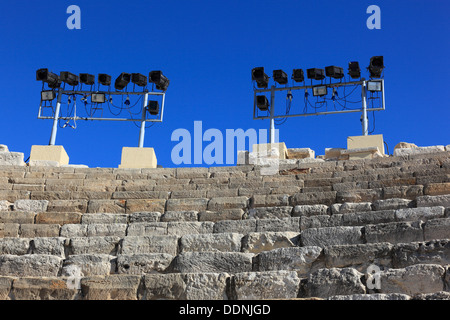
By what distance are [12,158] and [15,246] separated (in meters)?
4.38

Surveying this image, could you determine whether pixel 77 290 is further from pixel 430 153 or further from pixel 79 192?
pixel 430 153

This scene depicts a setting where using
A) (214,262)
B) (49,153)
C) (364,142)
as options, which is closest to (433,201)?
(214,262)

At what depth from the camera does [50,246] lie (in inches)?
267

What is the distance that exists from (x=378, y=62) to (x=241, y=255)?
34.3ft

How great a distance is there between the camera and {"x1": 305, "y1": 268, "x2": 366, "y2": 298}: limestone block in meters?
5.03

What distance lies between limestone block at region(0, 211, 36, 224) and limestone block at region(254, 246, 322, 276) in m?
3.52

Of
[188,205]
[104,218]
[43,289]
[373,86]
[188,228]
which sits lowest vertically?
[43,289]

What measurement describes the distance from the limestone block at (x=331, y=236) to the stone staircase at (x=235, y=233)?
0.04 feet

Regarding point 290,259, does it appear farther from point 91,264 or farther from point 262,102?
point 262,102

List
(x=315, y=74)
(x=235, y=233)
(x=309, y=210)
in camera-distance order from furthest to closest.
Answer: (x=315, y=74) < (x=309, y=210) < (x=235, y=233)

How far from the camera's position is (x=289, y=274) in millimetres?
5277

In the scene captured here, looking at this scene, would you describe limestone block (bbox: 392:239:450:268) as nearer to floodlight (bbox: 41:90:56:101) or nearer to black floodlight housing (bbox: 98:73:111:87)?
black floodlight housing (bbox: 98:73:111:87)

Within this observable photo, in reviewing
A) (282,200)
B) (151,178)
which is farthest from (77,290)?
(151,178)
